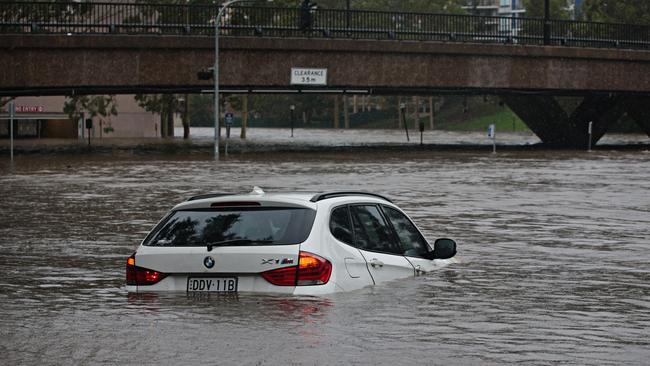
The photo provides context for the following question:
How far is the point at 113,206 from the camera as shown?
2869 cm

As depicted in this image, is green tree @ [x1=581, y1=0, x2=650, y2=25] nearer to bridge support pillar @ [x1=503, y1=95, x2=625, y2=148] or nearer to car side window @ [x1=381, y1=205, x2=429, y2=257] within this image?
bridge support pillar @ [x1=503, y1=95, x2=625, y2=148]

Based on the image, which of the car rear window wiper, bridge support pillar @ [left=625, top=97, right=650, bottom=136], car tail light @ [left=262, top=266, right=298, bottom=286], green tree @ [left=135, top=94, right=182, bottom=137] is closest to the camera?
car tail light @ [left=262, top=266, right=298, bottom=286]

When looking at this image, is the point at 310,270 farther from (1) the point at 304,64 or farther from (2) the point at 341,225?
(1) the point at 304,64

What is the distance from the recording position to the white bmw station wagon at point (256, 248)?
11031 millimetres

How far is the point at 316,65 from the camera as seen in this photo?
2384 inches

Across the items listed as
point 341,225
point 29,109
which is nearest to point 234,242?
point 341,225

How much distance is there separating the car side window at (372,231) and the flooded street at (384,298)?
388mm

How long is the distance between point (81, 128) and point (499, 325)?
295 feet

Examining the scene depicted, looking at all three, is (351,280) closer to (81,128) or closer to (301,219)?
(301,219)

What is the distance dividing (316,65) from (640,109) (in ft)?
75.5

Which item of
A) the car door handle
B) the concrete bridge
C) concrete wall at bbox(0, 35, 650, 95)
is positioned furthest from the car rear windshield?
concrete wall at bbox(0, 35, 650, 95)

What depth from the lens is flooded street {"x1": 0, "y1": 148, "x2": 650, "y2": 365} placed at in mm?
9992

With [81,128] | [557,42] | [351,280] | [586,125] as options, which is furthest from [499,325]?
[81,128]

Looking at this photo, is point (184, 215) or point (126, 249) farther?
point (126, 249)
